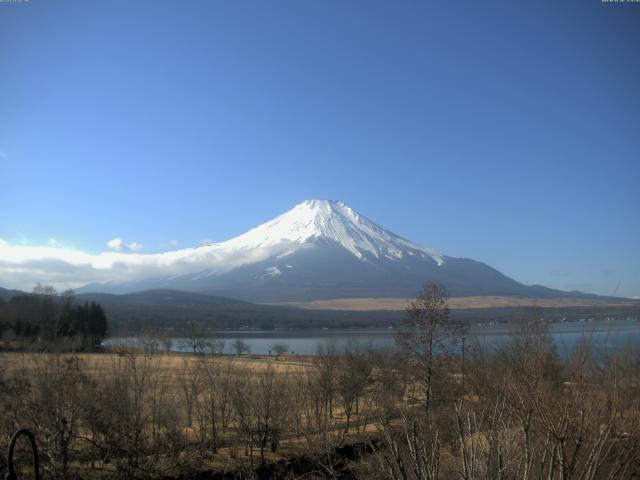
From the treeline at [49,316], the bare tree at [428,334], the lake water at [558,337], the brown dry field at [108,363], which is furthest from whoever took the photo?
the treeline at [49,316]

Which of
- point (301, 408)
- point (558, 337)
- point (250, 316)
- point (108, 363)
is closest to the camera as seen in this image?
point (301, 408)

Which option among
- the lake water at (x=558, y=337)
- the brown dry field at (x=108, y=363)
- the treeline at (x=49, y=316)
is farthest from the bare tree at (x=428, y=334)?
the treeline at (x=49, y=316)

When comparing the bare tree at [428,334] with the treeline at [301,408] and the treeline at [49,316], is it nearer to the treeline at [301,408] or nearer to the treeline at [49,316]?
the treeline at [301,408]

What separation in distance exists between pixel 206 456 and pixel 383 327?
12644cm

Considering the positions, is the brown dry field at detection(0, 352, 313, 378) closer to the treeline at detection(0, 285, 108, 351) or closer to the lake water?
the lake water

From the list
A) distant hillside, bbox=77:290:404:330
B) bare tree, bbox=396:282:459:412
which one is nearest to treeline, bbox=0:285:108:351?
bare tree, bbox=396:282:459:412

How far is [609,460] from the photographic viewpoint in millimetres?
7609

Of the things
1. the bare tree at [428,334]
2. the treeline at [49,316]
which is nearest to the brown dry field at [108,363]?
the bare tree at [428,334]

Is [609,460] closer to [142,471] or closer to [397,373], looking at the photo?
[142,471]

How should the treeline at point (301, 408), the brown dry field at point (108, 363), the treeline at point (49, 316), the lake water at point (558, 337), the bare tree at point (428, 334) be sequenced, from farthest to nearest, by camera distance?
the treeline at point (49, 316)
the bare tree at point (428, 334)
the brown dry field at point (108, 363)
the lake water at point (558, 337)
the treeline at point (301, 408)

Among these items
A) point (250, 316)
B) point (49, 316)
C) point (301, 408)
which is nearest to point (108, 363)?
point (301, 408)

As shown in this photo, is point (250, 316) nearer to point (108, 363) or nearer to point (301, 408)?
point (108, 363)

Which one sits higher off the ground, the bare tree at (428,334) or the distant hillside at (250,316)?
the bare tree at (428,334)

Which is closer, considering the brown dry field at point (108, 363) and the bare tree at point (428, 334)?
the brown dry field at point (108, 363)
